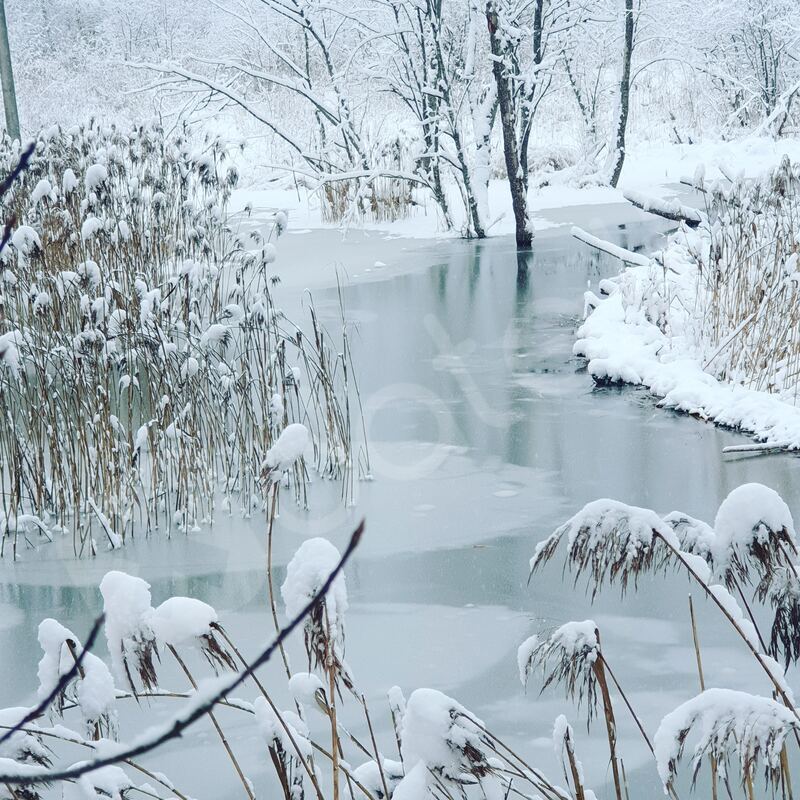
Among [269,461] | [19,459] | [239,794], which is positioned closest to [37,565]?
[19,459]

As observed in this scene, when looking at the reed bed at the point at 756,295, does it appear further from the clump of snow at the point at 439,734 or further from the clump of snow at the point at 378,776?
the clump of snow at the point at 439,734

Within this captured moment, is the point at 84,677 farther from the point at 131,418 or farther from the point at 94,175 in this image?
the point at 94,175

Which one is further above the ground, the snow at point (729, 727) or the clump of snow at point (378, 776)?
the snow at point (729, 727)

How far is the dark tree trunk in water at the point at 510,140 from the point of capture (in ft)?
27.6

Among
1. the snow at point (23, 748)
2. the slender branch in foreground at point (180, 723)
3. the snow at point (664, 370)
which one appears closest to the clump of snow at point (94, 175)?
the snow at point (664, 370)

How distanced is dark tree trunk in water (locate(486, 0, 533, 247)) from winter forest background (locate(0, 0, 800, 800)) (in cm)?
3

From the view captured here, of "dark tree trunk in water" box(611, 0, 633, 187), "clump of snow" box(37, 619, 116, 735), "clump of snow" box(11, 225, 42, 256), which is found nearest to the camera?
"clump of snow" box(37, 619, 116, 735)

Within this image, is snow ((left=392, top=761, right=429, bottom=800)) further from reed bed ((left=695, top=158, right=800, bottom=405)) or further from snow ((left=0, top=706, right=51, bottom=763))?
reed bed ((left=695, top=158, right=800, bottom=405))

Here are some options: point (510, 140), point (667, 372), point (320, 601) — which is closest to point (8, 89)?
point (510, 140)

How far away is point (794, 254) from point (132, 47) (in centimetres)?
2241

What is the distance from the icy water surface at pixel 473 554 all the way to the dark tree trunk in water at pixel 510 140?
3.14 metres

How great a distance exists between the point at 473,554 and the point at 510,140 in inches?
250

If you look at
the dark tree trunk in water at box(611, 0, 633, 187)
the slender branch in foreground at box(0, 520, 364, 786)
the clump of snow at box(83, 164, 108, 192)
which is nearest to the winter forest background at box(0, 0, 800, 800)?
the slender branch in foreground at box(0, 520, 364, 786)

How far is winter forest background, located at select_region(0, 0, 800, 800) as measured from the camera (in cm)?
111
